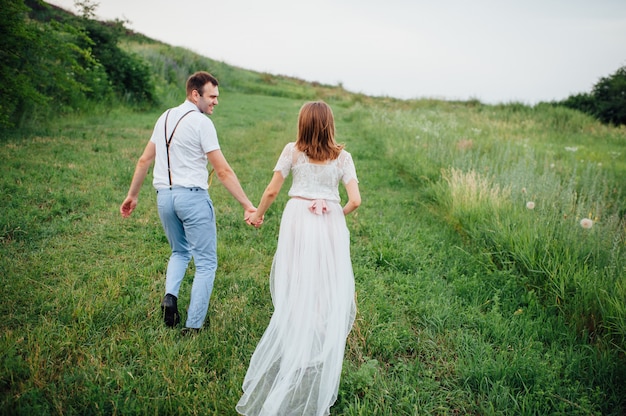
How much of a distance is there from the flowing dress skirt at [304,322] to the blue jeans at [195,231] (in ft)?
2.18

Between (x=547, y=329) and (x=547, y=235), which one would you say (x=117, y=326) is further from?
(x=547, y=235)

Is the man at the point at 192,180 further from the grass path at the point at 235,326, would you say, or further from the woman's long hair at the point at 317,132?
the woman's long hair at the point at 317,132

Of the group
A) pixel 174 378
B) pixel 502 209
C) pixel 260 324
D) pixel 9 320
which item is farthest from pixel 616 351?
pixel 9 320

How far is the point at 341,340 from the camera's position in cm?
308

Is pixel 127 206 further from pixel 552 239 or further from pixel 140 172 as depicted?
pixel 552 239

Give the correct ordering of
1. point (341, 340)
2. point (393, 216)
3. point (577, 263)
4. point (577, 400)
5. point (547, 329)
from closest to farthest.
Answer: point (577, 400) → point (341, 340) → point (547, 329) → point (577, 263) → point (393, 216)

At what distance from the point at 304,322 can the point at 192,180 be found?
5.39 feet

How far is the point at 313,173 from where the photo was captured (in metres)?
3.36

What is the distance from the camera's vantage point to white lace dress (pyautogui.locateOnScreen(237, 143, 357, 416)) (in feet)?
9.06

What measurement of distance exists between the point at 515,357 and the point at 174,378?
2.86 meters

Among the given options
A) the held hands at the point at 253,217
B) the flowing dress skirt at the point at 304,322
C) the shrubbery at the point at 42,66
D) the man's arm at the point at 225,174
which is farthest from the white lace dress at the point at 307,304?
the shrubbery at the point at 42,66

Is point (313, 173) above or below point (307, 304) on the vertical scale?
above

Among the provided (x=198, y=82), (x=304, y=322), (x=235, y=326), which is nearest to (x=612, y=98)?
(x=198, y=82)

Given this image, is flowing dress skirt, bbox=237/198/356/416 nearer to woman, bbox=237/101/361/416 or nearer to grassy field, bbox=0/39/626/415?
woman, bbox=237/101/361/416
